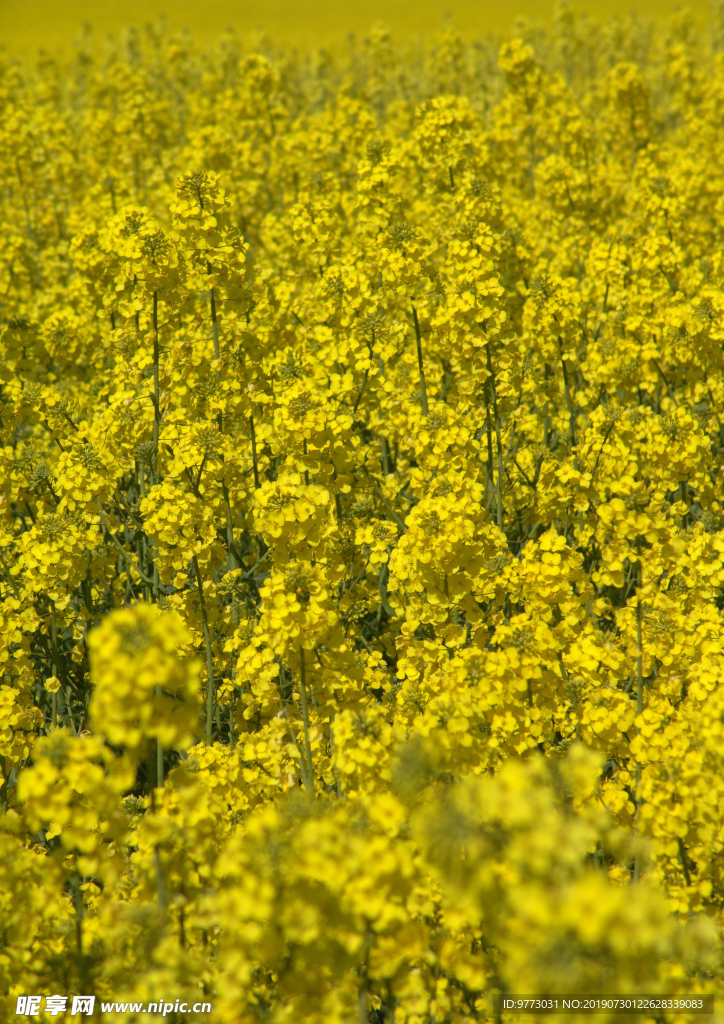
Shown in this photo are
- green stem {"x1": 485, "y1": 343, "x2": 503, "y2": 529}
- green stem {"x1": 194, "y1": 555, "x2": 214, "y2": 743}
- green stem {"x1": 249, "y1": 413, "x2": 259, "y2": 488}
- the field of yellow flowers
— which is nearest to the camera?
the field of yellow flowers

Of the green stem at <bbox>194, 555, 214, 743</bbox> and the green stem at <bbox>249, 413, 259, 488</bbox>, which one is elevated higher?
the green stem at <bbox>249, 413, 259, 488</bbox>

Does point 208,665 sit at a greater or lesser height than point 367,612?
lesser

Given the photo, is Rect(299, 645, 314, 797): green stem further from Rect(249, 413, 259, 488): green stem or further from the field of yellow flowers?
Rect(249, 413, 259, 488): green stem

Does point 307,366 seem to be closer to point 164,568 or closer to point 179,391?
point 179,391

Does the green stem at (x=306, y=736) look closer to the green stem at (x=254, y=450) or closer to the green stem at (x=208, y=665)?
the green stem at (x=208, y=665)

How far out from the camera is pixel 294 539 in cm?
402

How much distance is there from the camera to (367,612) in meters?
5.64

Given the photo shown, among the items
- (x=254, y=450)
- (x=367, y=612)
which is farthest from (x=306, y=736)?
(x=254, y=450)

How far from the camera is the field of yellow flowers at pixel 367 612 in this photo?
7.84 ft

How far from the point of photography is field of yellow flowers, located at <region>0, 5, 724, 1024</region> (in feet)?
7.84

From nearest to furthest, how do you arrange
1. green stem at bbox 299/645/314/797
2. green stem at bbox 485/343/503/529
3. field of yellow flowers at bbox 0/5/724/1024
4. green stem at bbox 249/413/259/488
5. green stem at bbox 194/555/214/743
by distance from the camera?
1. field of yellow flowers at bbox 0/5/724/1024
2. green stem at bbox 299/645/314/797
3. green stem at bbox 194/555/214/743
4. green stem at bbox 485/343/503/529
5. green stem at bbox 249/413/259/488

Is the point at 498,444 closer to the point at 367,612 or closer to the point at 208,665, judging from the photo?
the point at 367,612

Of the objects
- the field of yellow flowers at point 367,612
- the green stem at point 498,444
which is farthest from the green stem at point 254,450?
the green stem at point 498,444

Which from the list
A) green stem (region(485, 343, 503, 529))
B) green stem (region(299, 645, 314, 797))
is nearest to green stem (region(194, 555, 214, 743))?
green stem (region(299, 645, 314, 797))
